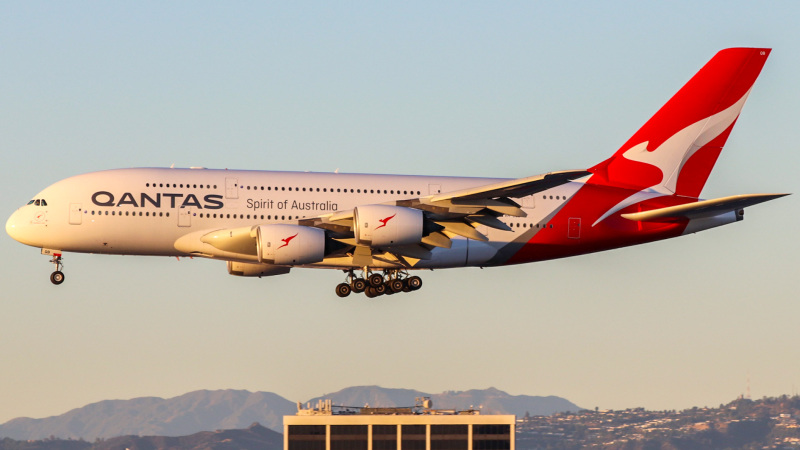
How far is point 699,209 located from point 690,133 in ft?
22.0

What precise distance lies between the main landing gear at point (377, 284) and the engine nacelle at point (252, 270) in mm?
3488

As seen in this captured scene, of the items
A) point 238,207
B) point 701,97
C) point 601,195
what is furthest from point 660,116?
point 238,207

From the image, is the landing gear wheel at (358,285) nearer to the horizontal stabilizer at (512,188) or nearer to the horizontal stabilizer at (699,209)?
the horizontal stabilizer at (512,188)

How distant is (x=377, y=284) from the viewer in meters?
55.3

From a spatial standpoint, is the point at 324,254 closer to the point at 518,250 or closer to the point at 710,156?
the point at 518,250

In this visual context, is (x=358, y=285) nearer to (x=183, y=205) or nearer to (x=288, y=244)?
(x=288, y=244)

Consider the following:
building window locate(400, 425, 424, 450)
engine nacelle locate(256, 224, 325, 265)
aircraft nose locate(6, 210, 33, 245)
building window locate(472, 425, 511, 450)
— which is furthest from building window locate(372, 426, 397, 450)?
aircraft nose locate(6, 210, 33, 245)

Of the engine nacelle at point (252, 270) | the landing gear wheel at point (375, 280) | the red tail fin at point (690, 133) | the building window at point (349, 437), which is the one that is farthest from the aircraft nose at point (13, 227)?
the building window at point (349, 437)

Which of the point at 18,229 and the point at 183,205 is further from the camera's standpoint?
the point at 18,229

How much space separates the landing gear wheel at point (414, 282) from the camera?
55.6 m

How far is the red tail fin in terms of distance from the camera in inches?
2276

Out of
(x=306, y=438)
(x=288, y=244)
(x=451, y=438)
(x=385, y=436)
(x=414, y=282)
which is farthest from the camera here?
(x=385, y=436)

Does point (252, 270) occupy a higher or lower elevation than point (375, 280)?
higher

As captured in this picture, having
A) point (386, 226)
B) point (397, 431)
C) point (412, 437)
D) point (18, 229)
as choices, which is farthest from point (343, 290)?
point (397, 431)
